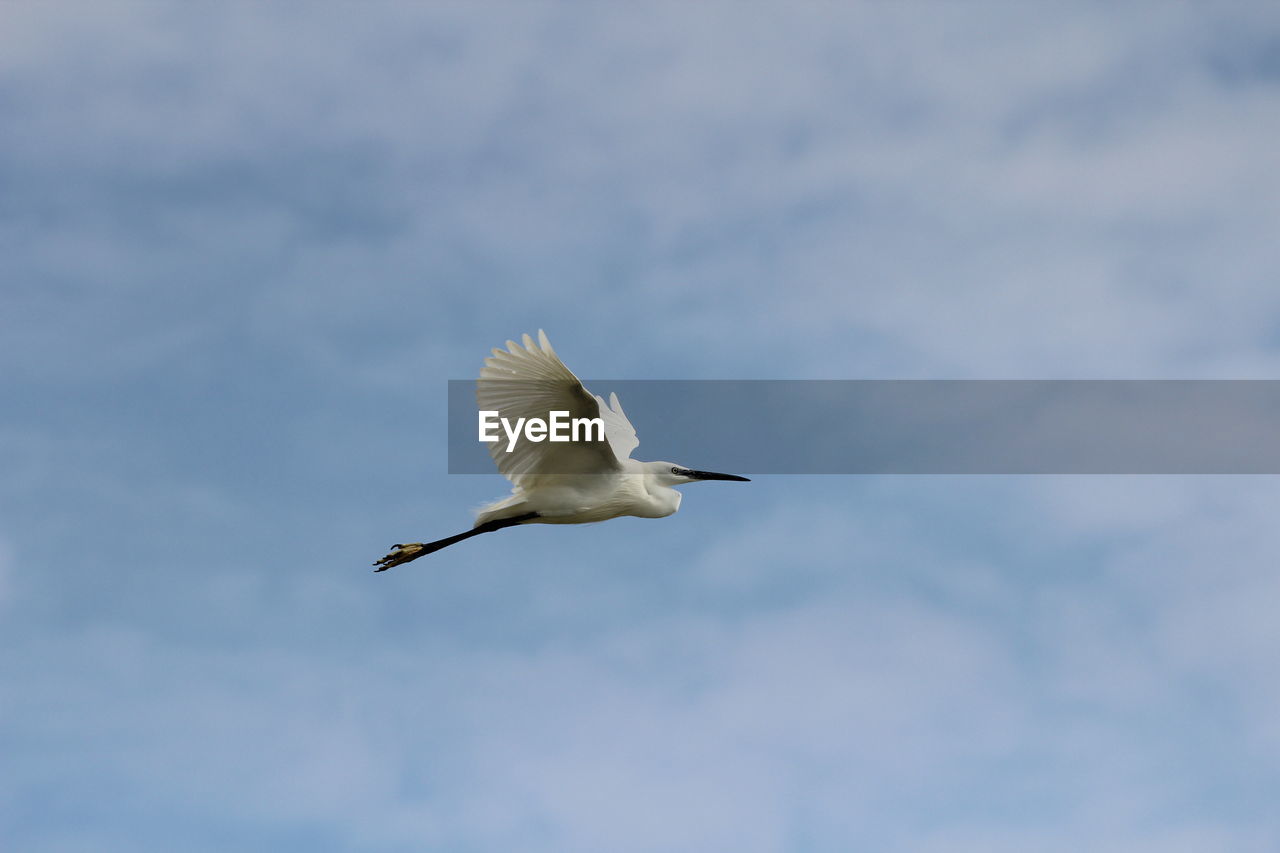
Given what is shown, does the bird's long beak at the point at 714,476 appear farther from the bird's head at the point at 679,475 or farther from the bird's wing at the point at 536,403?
the bird's wing at the point at 536,403

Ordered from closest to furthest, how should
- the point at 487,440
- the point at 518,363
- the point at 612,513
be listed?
1. the point at 518,363
2. the point at 487,440
3. the point at 612,513

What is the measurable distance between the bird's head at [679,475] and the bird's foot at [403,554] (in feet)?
9.22

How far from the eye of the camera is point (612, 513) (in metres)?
14.5

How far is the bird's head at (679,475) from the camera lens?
14828 mm

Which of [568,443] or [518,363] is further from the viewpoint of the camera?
[568,443]

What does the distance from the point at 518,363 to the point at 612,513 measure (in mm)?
2669

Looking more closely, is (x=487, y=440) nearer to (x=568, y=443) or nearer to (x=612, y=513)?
(x=568, y=443)

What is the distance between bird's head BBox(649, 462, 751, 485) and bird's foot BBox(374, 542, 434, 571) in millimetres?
2811

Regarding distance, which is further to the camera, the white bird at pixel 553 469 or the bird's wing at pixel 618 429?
the bird's wing at pixel 618 429

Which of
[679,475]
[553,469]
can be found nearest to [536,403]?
[553,469]

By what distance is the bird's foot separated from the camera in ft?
49.8

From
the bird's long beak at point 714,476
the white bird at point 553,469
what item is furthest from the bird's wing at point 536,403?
the bird's long beak at point 714,476

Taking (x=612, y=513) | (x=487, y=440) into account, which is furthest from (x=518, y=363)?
(x=612, y=513)

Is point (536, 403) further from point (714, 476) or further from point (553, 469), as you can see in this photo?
point (714, 476)
